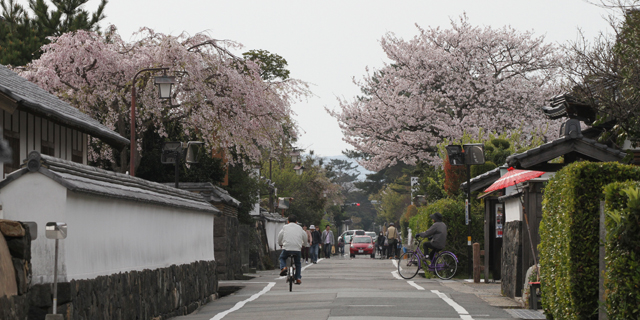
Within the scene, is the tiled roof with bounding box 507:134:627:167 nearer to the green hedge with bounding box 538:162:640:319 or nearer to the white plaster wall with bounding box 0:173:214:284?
Answer: the green hedge with bounding box 538:162:640:319

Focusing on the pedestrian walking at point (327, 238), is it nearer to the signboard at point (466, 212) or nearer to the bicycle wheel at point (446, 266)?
the signboard at point (466, 212)

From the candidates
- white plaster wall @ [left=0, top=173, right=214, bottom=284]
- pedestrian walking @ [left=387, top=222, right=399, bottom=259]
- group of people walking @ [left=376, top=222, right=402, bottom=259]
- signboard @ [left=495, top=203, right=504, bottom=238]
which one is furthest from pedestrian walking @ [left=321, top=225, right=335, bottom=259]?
white plaster wall @ [left=0, top=173, right=214, bottom=284]

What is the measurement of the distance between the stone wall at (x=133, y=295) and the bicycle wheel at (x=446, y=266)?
813cm

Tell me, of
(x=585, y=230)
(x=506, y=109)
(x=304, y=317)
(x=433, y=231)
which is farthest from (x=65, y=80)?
(x=506, y=109)

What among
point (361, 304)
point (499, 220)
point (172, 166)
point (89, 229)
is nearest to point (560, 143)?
point (361, 304)

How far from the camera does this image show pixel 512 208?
685 inches

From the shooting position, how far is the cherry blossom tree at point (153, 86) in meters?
26.4

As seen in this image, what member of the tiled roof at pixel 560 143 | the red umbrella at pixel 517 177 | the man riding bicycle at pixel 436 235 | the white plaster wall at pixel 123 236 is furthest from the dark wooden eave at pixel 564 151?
the man riding bicycle at pixel 436 235

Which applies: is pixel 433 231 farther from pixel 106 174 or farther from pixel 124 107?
pixel 106 174

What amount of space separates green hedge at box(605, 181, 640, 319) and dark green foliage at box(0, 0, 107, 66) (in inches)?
1004

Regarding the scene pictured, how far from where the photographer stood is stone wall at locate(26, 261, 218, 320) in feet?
29.7

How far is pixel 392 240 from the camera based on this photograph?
46.2 metres

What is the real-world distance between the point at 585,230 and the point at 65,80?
20882 mm

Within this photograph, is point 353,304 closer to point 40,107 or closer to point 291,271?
point 291,271
